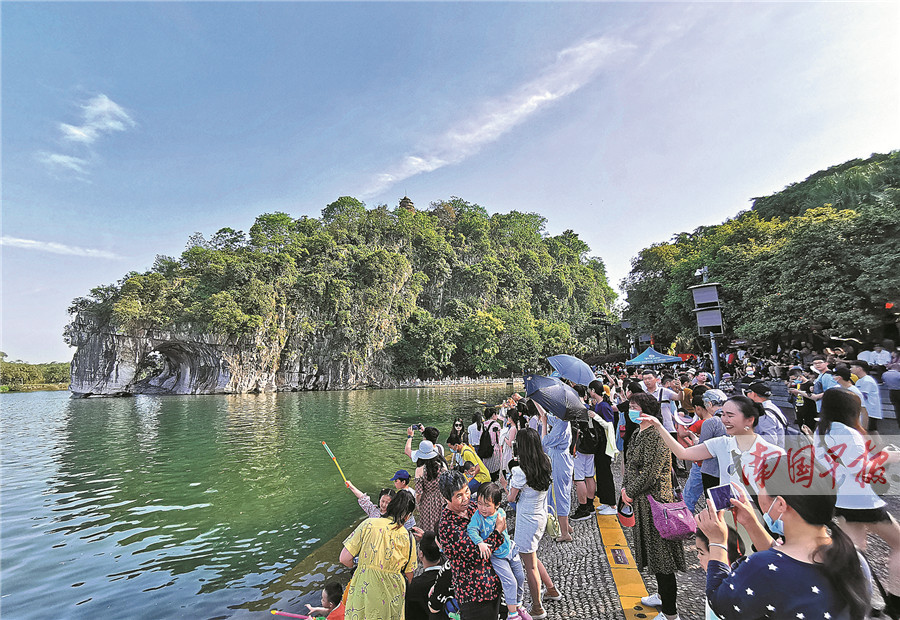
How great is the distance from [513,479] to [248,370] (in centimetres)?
4218

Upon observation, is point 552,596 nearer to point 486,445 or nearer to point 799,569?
point 799,569

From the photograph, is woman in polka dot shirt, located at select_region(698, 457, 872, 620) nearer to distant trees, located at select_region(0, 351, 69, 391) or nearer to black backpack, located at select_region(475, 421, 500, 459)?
black backpack, located at select_region(475, 421, 500, 459)

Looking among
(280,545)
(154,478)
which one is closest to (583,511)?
(280,545)

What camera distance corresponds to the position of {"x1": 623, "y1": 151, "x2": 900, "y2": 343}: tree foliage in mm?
13898

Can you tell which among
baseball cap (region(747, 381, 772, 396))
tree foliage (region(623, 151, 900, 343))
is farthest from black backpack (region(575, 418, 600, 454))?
tree foliage (region(623, 151, 900, 343))

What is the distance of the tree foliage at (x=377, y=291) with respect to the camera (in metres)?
38.9

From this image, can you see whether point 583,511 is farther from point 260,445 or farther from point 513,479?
point 260,445

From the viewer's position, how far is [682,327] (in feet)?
85.1

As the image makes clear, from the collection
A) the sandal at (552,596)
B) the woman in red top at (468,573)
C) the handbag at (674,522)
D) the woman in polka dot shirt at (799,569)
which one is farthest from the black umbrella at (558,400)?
the woman in polka dot shirt at (799,569)

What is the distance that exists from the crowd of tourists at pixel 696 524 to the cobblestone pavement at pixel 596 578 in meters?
0.15

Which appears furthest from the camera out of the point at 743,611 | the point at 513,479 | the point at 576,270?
the point at 576,270

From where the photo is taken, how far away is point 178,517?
26.3 feet

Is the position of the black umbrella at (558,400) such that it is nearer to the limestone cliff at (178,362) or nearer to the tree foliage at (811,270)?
the tree foliage at (811,270)

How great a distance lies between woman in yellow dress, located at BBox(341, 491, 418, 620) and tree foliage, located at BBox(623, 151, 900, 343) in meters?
17.6
